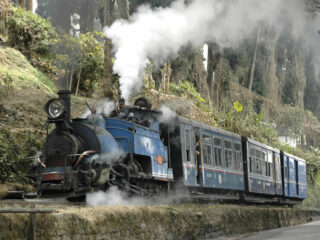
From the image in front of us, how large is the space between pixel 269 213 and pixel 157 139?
7188 millimetres

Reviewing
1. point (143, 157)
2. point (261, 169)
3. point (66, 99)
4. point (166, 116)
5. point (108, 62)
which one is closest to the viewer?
point (66, 99)

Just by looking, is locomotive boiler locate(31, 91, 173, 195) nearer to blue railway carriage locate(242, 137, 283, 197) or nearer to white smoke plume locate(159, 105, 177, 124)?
white smoke plume locate(159, 105, 177, 124)

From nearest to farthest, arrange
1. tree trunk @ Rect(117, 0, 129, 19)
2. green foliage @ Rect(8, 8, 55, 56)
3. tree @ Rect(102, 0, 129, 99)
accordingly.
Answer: tree @ Rect(102, 0, 129, 99) → tree trunk @ Rect(117, 0, 129, 19) → green foliage @ Rect(8, 8, 55, 56)

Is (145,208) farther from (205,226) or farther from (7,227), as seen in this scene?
(7,227)

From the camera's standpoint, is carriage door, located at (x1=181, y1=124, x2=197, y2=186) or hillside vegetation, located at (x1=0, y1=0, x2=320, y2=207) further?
hillside vegetation, located at (x1=0, y1=0, x2=320, y2=207)

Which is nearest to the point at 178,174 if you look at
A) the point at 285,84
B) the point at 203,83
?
the point at 203,83

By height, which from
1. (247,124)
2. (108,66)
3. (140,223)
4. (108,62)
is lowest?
(140,223)

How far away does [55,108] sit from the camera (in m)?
12.2

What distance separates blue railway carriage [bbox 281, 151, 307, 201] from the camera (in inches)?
1021

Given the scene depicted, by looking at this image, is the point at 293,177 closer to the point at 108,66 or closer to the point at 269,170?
the point at 269,170

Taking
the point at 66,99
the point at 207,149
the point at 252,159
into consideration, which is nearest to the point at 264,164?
the point at 252,159

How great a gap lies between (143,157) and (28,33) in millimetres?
12078

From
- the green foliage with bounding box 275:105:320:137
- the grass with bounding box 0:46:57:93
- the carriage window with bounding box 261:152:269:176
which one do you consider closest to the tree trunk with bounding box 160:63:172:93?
the grass with bounding box 0:46:57:93

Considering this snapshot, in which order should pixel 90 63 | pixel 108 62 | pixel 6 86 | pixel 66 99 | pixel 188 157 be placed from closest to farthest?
1. pixel 66 99
2. pixel 188 157
3. pixel 6 86
4. pixel 108 62
5. pixel 90 63
